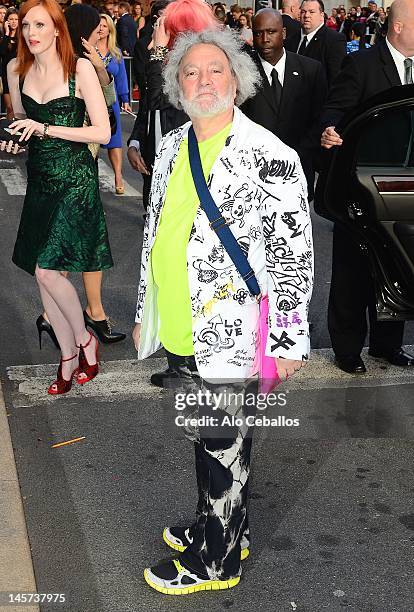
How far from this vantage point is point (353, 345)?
5.48 m

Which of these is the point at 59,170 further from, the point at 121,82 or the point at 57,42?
the point at 121,82

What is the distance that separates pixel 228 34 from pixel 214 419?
4.39 feet

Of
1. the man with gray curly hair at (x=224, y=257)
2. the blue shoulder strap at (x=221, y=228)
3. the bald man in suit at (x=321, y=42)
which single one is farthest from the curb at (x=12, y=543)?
the bald man in suit at (x=321, y=42)

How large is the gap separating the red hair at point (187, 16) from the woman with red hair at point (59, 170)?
645mm

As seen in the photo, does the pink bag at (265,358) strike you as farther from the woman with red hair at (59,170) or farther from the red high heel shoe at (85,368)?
the red high heel shoe at (85,368)

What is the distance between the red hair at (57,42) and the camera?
468 centimetres

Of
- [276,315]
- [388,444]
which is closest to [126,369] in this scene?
[388,444]

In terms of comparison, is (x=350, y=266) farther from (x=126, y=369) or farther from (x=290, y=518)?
A: (x=290, y=518)

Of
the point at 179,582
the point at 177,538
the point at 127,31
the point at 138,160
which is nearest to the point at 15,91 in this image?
the point at 138,160


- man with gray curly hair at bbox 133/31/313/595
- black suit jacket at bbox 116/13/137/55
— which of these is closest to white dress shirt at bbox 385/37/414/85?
man with gray curly hair at bbox 133/31/313/595

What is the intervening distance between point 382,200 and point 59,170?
1.75m

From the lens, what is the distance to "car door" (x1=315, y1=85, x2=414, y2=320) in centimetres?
473

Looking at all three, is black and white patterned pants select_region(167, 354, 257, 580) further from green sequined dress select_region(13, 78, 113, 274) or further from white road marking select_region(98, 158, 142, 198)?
white road marking select_region(98, 158, 142, 198)

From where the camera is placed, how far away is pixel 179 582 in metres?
3.30
